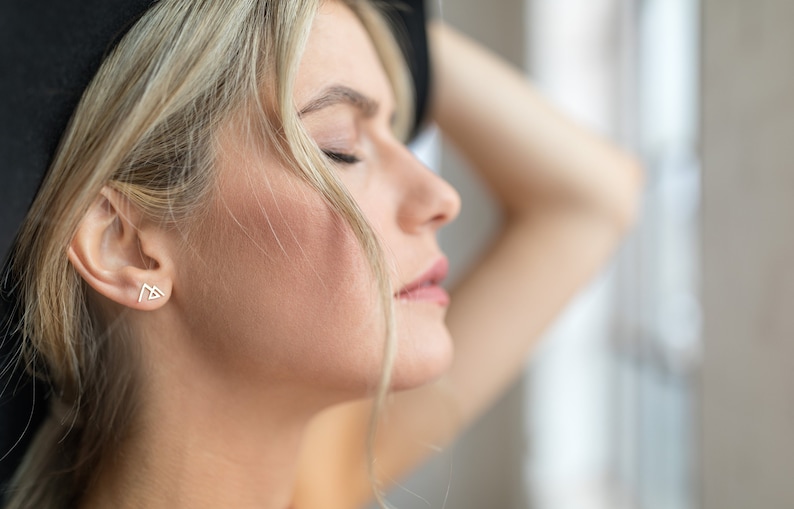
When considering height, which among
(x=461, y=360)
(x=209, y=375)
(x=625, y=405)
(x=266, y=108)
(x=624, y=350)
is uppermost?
(x=266, y=108)

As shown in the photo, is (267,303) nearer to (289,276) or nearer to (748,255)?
(289,276)

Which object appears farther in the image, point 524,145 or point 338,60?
point 524,145

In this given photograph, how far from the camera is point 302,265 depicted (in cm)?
55

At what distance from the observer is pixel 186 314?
574 mm

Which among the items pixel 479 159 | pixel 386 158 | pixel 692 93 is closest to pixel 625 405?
pixel 692 93

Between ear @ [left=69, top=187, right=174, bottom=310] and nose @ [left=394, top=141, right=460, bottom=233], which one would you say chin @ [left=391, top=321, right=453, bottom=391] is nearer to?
nose @ [left=394, top=141, right=460, bottom=233]

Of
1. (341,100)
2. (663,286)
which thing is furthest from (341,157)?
(663,286)

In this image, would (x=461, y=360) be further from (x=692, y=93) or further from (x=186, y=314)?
(x=692, y=93)

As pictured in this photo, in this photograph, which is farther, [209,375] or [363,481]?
[363,481]

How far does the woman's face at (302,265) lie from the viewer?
0.55 m

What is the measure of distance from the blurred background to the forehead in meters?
0.37

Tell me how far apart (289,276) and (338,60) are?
190 millimetres

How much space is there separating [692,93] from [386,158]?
1.27m

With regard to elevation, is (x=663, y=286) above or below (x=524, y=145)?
below
